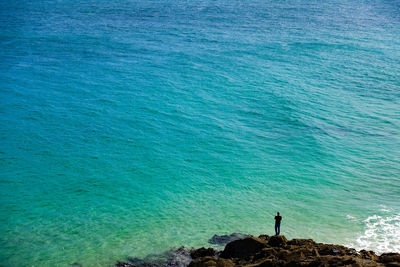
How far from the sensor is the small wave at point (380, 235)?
22.0 m

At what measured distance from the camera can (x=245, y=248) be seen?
19109 mm

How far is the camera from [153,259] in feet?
67.8

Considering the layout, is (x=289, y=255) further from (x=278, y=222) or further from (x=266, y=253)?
(x=278, y=222)

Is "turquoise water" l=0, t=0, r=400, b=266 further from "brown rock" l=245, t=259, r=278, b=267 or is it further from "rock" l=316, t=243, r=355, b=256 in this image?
"brown rock" l=245, t=259, r=278, b=267

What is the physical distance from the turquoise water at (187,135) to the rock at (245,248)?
A: 3.21 meters

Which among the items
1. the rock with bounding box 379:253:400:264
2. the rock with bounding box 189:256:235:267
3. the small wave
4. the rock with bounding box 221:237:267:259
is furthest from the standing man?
the rock with bounding box 379:253:400:264

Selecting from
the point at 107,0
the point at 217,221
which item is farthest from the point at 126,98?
the point at 107,0

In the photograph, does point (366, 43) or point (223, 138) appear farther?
point (366, 43)

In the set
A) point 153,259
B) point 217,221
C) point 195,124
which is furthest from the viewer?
point 195,124

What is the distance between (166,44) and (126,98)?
1722cm

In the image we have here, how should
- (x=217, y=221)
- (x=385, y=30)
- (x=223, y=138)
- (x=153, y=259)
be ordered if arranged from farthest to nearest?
1. (x=385, y=30)
2. (x=223, y=138)
3. (x=217, y=221)
4. (x=153, y=259)

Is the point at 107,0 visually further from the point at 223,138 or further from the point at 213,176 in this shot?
the point at 213,176

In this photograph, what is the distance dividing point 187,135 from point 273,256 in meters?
19.2

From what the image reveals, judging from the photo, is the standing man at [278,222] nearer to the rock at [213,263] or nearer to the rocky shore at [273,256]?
the rocky shore at [273,256]
